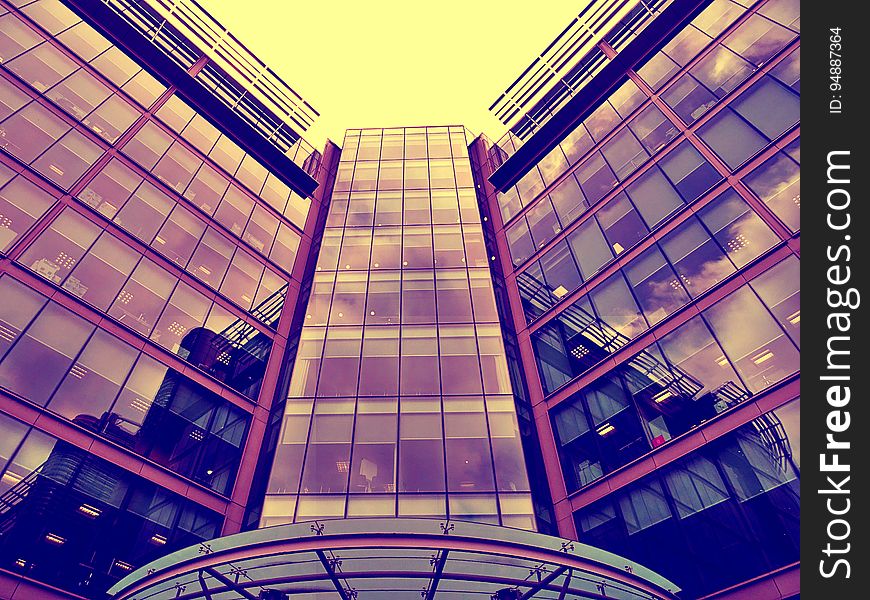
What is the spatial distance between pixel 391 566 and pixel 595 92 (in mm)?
31871

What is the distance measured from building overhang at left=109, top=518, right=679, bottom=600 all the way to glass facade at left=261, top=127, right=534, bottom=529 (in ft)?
15.3

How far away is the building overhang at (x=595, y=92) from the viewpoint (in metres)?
31.4

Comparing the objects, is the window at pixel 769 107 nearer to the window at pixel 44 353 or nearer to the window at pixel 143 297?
the window at pixel 143 297

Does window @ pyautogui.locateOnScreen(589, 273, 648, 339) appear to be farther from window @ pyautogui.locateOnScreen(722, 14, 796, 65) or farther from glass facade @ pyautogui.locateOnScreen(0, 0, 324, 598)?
glass facade @ pyautogui.locateOnScreen(0, 0, 324, 598)

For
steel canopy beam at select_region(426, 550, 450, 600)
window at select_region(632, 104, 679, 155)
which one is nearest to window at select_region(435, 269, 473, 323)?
window at select_region(632, 104, 679, 155)

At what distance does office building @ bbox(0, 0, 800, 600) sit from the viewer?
16062 mm

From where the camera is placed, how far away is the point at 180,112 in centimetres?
3297

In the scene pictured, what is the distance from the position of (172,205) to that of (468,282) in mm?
16628

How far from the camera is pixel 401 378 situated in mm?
23641

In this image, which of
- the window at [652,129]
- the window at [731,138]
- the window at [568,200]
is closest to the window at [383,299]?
the window at [568,200]

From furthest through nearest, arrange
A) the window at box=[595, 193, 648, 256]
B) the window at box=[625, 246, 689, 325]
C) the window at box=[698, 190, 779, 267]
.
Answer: the window at box=[595, 193, 648, 256], the window at box=[625, 246, 689, 325], the window at box=[698, 190, 779, 267]

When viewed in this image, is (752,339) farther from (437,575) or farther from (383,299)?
(383,299)

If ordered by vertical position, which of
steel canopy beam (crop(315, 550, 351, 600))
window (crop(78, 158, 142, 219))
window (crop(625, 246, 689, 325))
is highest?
window (crop(78, 158, 142, 219))

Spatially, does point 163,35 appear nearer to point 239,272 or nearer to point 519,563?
point 239,272
